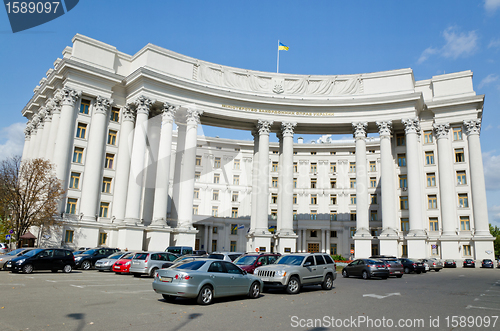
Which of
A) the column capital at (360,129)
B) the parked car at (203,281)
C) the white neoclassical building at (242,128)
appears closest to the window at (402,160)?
the white neoclassical building at (242,128)

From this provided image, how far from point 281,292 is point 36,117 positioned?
43.2 metres

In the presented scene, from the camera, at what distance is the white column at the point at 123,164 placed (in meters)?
40.1

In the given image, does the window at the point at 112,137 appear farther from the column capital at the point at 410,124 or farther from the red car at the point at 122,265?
the column capital at the point at 410,124

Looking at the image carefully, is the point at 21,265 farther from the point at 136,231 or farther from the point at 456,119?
the point at 456,119

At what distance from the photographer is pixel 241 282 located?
13930 millimetres

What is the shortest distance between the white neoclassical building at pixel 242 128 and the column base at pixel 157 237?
133mm

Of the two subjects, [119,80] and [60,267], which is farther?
[119,80]

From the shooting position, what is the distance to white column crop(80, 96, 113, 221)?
38.0 metres

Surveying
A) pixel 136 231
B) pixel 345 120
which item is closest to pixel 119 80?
pixel 136 231

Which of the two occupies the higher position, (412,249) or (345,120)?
(345,120)

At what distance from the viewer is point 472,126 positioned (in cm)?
4412

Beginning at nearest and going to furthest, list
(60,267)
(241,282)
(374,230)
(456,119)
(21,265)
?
(241,282)
(21,265)
(60,267)
(456,119)
(374,230)

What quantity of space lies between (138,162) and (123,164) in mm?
2915

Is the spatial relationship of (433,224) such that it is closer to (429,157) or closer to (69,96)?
(429,157)
